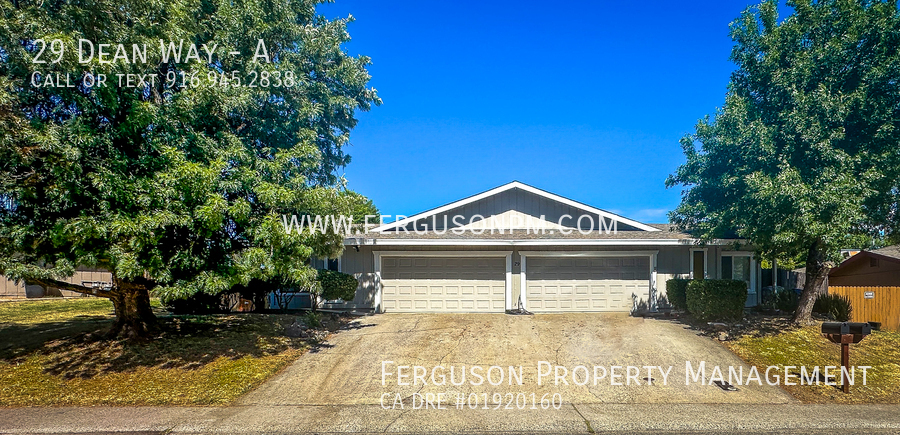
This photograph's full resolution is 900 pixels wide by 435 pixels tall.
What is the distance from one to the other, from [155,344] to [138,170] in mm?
4151

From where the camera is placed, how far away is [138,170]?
873cm

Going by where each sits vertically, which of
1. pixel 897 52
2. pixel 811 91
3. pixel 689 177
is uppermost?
pixel 897 52

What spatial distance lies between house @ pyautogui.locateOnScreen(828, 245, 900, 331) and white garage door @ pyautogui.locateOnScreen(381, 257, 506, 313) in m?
10.1

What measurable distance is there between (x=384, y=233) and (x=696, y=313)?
9.84 metres

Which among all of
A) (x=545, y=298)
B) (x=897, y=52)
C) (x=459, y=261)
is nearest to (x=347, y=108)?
(x=459, y=261)

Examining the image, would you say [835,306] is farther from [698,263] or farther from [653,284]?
[653,284]

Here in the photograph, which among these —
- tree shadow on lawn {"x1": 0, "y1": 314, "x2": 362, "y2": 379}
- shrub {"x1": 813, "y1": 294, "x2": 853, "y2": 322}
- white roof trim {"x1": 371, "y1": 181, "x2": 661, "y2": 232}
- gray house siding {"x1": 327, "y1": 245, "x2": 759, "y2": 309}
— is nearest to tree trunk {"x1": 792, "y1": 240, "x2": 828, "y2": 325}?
shrub {"x1": 813, "y1": 294, "x2": 853, "y2": 322}

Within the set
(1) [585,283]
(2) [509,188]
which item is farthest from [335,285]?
(1) [585,283]

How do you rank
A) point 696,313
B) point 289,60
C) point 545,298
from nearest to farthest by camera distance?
point 696,313 < point 289,60 < point 545,298

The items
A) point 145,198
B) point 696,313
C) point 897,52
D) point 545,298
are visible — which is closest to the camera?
point 145,198

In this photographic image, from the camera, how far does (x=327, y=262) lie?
15.2 meters

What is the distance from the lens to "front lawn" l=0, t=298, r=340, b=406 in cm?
795

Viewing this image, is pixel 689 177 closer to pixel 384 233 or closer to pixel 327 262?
pixel 384 233

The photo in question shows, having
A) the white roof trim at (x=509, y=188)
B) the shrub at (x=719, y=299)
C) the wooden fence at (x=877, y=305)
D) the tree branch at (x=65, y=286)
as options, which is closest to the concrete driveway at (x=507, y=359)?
the shrub at (x=719, y=299)
